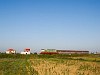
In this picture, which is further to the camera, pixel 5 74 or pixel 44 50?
pixel 44 50

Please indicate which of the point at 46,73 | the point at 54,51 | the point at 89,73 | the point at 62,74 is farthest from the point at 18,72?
the point at 54,51

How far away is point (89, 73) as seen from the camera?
1359 inches

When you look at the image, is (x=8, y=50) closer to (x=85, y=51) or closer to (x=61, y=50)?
(x=61, y=50)

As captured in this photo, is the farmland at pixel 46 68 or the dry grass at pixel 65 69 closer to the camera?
the farmland at pixel 46 68

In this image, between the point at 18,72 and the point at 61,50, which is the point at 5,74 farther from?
the point at 61,50

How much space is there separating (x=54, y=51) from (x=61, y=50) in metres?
11.2

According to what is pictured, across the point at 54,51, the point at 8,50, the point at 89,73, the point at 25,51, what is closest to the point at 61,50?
the point at 54,51

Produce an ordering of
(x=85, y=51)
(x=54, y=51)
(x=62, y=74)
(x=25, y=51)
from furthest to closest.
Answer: (x=85, y=51)
(x=25, y=51)
(x=54, y=51)
(x=62, y=74)

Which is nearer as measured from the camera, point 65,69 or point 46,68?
point 65,69

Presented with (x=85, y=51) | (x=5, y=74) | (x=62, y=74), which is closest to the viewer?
(x=5, y=74)

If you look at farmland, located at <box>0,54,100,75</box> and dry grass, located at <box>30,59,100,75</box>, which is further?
dry grass, located at <box>30,59,100,75</box>

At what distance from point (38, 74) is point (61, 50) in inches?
3374

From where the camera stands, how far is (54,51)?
351 ft

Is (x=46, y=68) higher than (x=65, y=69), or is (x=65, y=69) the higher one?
(x=46, y=68)
